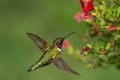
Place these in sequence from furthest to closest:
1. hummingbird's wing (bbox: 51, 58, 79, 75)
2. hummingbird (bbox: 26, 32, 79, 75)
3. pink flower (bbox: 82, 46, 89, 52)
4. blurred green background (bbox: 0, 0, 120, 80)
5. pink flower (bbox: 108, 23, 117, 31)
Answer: blurred green background (bbox: 0, 0, 120, 80) < pink flower (bbox: 82, 46, 89, 52) < pink flower (bbox: 108, 23, 117, 31) < hummingbird (bbox: 26, 32, 79, 75) < hummingbird's wing (bbox: 51, 58, 79, 75)

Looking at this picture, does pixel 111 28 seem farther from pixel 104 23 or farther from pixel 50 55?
pixel 50 55

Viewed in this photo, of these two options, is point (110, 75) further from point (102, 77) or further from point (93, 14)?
point (93, 14)

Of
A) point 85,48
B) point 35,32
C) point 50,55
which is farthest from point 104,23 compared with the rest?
point 35,32

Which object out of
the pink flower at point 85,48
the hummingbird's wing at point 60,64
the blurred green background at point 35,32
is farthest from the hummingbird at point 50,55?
the blurred green background at point 35,32

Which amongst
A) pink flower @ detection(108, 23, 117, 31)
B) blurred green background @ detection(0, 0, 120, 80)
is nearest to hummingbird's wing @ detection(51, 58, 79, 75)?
pink flower @ detection(108, 23, 117, 31)

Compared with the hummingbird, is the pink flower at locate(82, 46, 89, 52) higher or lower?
lower

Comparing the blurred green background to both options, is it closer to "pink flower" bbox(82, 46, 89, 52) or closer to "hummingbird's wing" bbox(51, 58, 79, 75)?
Answer: "pink flower" bbox(82, 46, 89, 52)

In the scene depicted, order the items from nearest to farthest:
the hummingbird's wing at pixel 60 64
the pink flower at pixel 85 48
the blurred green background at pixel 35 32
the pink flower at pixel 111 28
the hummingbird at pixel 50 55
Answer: the hummingbird's wing at pixel 60 64 → the hummingbird at pixel 50 55 → the pink flower at pixel 111 28 → the pink flower at pixel 85 48 → the blurred green background at pixel 35 32

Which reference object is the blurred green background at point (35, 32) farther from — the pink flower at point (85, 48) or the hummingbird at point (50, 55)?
the hummingbird at point (50, 55)

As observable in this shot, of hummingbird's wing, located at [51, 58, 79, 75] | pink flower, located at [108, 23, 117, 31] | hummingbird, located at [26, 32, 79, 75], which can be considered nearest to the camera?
hummingbird's wing, located at [51, 58, 79, 75]
